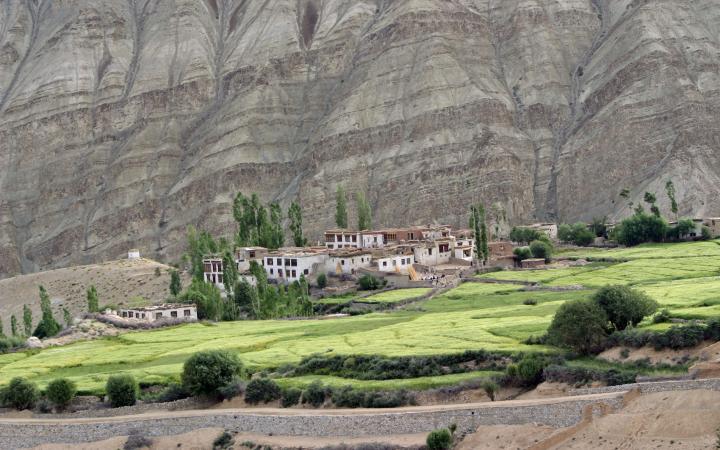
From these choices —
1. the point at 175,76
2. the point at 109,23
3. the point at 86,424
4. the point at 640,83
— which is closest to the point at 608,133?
the point at 640,83

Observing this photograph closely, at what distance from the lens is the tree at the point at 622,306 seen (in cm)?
5695

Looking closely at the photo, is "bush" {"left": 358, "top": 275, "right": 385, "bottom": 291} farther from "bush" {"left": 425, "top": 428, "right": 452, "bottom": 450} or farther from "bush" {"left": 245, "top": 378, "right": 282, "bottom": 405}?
"bush" {"left": 425, "top": 428, "right": 452, "bottom": 450}

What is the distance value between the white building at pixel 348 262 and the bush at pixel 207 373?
4428 centimetres

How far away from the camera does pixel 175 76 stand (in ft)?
593

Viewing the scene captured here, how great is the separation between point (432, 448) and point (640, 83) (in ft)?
388

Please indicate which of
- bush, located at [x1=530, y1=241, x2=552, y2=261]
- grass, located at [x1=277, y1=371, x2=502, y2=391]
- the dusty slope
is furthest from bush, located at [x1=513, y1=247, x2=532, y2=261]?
grass, located at [x1=277, y1=371, x2=502, y2=391]

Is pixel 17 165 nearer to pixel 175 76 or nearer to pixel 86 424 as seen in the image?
pixel 175 76

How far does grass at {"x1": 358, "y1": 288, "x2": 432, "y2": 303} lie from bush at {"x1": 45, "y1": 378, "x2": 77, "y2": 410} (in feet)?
108

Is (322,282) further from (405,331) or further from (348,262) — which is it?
(405,331)

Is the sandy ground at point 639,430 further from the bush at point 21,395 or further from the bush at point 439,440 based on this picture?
the bush at point 21,395

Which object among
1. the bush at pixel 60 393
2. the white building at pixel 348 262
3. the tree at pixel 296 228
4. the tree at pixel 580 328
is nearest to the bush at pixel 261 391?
the bush at pixel 60 393

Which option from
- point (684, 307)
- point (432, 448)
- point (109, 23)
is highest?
point (109, 23)

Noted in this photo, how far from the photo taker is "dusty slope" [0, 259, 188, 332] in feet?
379

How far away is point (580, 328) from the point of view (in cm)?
5441
